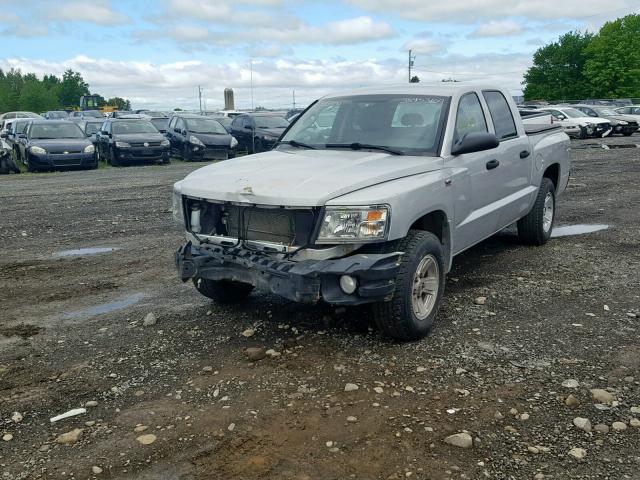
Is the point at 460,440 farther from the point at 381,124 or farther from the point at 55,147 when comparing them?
the point at 55,147

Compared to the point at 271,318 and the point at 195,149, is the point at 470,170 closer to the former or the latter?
the point at 271,318

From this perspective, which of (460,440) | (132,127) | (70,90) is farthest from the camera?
Answer: (70,90)

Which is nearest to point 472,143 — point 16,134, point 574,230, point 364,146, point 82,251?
point 364,146

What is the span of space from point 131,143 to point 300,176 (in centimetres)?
1800

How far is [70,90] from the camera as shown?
11225 centimetres

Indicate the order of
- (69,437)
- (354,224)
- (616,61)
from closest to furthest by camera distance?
(69,437) < (354,224) < (616,61)

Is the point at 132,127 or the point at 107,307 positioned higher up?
the point at 132,127

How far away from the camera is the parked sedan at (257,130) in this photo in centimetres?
2330

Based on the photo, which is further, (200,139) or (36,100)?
(36,100)

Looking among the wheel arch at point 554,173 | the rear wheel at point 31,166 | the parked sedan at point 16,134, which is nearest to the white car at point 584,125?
the rear wheel at point 31,166

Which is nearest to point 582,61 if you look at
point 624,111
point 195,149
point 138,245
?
point 624,111

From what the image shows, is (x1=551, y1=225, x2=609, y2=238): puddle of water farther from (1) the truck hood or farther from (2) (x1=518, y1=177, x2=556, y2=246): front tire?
(1) the truck hood

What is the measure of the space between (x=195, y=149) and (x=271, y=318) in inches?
705

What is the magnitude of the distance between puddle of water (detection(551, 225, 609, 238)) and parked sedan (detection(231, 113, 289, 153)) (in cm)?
1541
